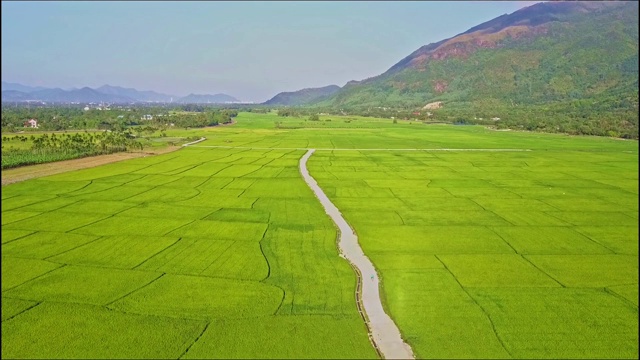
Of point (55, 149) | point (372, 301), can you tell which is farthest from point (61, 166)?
point (372, 301)

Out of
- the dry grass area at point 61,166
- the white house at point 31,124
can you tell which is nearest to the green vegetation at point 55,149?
the dry grass area at point 61,166

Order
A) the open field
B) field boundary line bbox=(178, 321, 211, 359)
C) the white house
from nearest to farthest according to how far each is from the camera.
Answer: field boundary line bbox=(178, 321, 211, 359) → the open field → the white house

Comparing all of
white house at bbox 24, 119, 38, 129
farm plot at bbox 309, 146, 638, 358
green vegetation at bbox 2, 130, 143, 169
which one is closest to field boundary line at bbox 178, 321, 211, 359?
farm plot at bbox 309, 146, 638, 358

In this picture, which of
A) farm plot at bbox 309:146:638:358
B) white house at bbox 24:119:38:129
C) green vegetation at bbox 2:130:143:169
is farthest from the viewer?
white house at bbox 24:119:38:129

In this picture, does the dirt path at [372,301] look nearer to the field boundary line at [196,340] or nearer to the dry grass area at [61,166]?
the field boundary line at [196,340]

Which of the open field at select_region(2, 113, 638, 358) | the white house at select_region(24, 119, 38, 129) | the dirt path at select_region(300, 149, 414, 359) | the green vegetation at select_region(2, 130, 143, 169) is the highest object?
the white house at select_region(24, 119, 38, 129)

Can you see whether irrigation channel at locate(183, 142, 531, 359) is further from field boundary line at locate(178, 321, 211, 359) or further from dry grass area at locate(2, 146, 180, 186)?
dry grass area at locate(2, 146, 180, 186)
